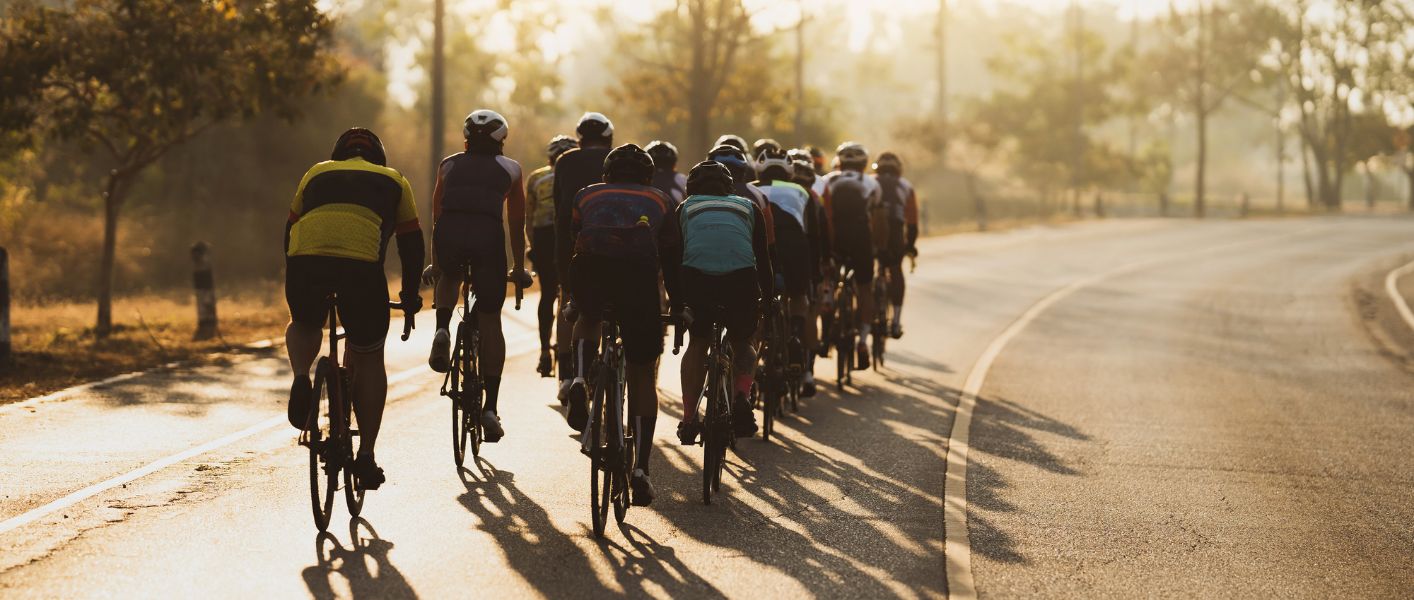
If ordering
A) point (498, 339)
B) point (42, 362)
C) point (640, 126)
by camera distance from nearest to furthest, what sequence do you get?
point (498, 339) → point (42, 362) → point (640, 126)

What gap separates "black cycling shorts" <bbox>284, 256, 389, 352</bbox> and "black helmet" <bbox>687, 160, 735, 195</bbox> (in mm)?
1858

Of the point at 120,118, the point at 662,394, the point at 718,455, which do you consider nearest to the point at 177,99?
the point at 120,118

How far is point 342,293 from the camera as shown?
290 inches

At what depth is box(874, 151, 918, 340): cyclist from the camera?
1435 cm

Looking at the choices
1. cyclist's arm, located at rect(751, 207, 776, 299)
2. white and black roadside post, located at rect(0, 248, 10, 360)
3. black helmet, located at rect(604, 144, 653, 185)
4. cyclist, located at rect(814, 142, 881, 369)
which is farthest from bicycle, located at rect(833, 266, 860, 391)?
white and black roadside post, located at rect(0, 248, 10, 360)

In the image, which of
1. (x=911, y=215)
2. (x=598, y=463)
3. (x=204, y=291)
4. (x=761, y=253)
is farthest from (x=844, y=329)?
(x=204, y=291)

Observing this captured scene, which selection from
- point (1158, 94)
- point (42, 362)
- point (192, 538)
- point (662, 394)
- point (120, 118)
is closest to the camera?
point (192, 538)

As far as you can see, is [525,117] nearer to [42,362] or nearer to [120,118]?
[120,118]

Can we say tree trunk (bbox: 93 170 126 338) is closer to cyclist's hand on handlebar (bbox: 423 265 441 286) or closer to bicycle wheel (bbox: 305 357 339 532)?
cyclist's hand on handlebar (bbox: 423 265 441 286)

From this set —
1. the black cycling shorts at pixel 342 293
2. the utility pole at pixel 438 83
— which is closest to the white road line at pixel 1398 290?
the utility pole at pixel 438 83

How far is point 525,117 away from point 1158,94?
1887 inches

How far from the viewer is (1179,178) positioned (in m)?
150

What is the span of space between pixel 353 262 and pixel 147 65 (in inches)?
462

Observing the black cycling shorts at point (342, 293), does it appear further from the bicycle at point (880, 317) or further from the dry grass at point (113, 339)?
the bicycle at point (880, 317)
